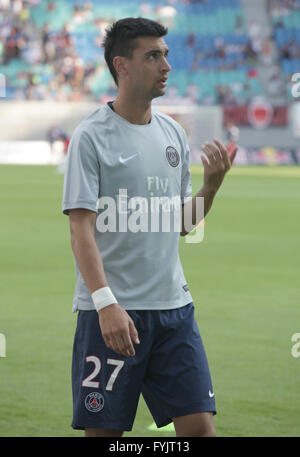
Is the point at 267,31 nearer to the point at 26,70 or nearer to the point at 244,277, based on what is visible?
the point at 26,70

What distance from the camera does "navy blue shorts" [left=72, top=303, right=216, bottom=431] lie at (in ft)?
11.6

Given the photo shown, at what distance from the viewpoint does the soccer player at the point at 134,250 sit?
3.52m

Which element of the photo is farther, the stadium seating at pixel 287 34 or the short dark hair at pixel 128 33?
the stadium seating at pixel 287 34

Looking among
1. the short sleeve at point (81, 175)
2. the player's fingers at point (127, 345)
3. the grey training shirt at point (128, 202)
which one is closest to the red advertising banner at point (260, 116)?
the grey training shirt at point (128, 202)

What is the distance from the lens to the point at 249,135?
38625mm

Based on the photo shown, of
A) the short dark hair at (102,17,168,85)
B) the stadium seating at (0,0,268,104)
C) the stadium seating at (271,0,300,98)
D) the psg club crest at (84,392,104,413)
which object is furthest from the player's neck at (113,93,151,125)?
the stadium seating at (271,0,300,98)

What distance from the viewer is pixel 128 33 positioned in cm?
366

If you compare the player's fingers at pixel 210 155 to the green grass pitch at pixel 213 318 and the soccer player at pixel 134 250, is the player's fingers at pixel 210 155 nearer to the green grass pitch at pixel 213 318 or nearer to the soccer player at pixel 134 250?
the soccer player at pixel 134 250

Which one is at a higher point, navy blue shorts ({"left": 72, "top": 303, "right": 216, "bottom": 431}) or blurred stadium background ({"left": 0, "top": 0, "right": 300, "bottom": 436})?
navy blue shorts ({"left": 72, "top": 303, "right": 216, "bottom": 431})

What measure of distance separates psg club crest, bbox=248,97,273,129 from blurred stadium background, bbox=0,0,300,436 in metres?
0.05

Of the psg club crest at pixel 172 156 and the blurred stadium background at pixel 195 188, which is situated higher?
the psg club crest at pixel 172 156

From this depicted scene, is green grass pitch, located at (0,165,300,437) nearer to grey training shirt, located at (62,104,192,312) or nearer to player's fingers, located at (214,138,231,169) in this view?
grey training shirt, located at (62,104,192,312)

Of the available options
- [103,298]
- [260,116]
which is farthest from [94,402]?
[260,116]

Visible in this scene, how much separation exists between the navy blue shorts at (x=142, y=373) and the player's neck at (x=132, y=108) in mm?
756
